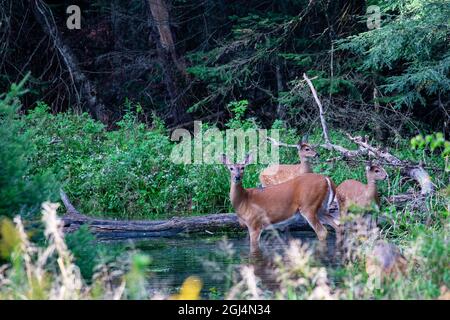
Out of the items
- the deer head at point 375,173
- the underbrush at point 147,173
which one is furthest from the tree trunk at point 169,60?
the deer head at point 375,173

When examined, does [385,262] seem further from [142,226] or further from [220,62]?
[220,62]

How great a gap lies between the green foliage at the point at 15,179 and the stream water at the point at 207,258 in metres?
1.45

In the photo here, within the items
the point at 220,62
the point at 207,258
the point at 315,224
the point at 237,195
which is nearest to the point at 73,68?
the point at 220,62

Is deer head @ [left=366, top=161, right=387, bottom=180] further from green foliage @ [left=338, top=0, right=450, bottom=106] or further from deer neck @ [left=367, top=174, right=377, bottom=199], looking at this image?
green foliage @ [left=338, top=0, right=450, bottom=106]

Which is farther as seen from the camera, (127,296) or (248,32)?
(248,32)

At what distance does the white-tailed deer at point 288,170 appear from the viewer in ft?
45.1

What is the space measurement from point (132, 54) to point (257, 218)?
943cm

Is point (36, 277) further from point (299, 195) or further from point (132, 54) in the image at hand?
point (132, 54)

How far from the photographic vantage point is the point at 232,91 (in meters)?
18.8

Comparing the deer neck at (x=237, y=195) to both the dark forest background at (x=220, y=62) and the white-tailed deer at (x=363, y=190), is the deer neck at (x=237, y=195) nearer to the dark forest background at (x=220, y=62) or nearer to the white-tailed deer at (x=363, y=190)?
the white-tailed deer at (x=363, y=190)

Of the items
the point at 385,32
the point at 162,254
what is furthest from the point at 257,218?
the point at 385,32

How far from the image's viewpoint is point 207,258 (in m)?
10.3

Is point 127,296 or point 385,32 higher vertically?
point 385,32
